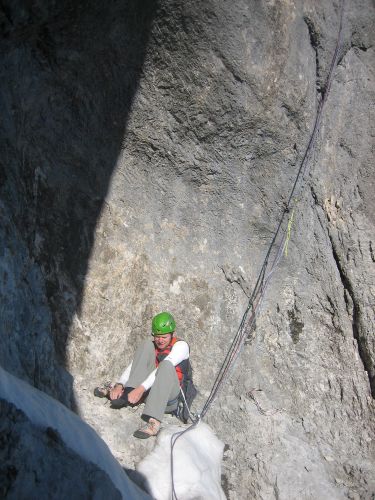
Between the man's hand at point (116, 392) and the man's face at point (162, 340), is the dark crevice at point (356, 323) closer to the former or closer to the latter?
the man's face at point (162, 340)

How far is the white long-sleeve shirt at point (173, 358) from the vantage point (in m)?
4.66

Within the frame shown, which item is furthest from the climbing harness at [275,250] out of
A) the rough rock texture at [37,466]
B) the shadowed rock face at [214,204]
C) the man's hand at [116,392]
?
the rough rock texture at [37,466]

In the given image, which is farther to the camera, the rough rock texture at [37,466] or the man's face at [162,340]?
the man's face at [162,340]

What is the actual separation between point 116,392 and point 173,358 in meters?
0.59

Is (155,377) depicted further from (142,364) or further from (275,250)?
(275,250)

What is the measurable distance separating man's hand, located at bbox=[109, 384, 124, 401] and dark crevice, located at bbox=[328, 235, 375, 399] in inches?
93.4

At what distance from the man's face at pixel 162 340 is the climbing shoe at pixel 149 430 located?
27.0 inches

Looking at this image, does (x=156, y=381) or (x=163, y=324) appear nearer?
(x=156, y=381)

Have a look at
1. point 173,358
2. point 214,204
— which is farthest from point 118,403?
point 214,204

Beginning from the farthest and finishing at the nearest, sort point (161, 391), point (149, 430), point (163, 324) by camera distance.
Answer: point (163, 324)
point (161, 391)
point (149, 430)

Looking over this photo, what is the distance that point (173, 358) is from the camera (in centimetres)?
468

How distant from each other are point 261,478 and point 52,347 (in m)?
2.18

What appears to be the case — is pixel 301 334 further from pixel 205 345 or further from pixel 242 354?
pixel 205 345

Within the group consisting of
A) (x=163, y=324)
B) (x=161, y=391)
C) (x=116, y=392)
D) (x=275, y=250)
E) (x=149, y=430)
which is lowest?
(x=149, y=430)
